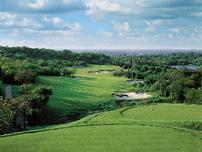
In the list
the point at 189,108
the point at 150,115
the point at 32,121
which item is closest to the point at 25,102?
the point at 32,121

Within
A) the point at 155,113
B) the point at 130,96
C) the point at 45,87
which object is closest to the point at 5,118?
the point at 155,113

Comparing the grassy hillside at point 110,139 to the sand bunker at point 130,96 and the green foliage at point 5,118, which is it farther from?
the sand bunker at point 130,96

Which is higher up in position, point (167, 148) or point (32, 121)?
point (167, 148)

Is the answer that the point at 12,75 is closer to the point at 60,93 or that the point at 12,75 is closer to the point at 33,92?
the point at 60,93

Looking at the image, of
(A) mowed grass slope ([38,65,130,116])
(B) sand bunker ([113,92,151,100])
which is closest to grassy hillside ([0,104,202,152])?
(A) mowed grass slope ([38,65,130,116])

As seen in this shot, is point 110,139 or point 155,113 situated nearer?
point 110,139

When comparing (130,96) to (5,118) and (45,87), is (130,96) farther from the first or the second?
(5,118)

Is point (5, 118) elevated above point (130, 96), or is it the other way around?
point (5, 118)

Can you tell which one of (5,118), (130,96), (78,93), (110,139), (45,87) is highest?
(110,139)

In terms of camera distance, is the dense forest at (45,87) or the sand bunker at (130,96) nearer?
the dense forest at (45,87)

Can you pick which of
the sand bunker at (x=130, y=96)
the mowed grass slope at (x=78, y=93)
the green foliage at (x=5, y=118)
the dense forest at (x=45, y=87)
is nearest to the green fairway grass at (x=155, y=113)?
the green foliage at (x=5, y=118)

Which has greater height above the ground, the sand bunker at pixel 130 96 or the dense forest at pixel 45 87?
the dense forest at pixel 45 87
